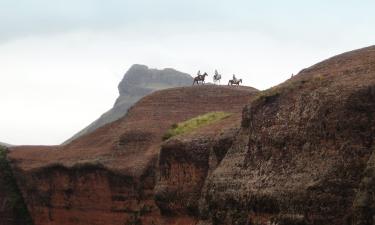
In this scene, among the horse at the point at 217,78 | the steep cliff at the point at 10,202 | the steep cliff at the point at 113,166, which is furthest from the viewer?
the horse at the point at 217,78

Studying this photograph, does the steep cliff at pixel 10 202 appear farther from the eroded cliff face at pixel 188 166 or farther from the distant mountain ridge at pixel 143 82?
the distant mountain ridge at pixel 143 82

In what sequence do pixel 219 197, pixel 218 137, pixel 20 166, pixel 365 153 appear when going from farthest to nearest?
pixel 20 166 → pixel 218 137 → pixel 219 197 → pixel 365 153

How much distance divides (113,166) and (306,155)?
23.8 m

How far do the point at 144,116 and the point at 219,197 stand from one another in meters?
25.1

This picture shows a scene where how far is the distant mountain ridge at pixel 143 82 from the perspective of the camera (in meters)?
123

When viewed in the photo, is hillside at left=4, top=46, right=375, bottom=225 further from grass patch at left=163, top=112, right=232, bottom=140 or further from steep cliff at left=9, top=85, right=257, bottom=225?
grass patch at left=163, top=112, right=232, bottom=140

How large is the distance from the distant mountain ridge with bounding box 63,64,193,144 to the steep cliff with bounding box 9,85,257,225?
68.8m

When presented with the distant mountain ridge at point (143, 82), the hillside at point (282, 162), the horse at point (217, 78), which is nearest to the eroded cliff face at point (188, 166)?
the hillside at point (282, 162)

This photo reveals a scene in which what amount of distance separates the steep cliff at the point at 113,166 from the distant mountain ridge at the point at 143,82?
68780mm

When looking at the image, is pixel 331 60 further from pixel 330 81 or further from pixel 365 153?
pixel 365 153

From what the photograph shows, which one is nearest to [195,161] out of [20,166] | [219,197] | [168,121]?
[219,197]

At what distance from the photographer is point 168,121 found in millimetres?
45969

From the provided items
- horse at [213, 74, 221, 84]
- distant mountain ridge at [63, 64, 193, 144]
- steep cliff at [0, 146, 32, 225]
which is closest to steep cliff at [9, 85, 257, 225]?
steep cliff at [0, 146, 32, 225]

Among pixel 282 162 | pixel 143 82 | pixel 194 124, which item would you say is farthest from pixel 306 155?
pixel 143 82
